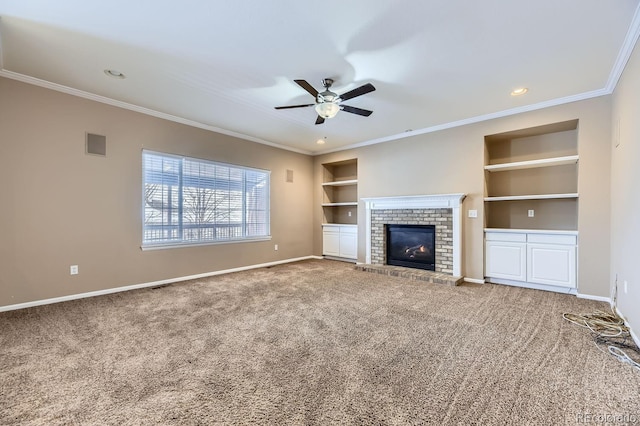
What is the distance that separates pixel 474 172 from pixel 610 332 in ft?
9.24

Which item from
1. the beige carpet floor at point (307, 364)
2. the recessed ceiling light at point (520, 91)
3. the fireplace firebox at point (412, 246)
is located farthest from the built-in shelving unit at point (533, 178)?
the beige carpet floor at point (307, 364)

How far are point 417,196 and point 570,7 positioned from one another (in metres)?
3.34

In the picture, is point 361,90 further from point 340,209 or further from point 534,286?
point 340,209

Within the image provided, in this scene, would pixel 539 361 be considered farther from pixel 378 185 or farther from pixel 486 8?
pixel 378 185

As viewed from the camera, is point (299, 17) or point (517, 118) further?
point (517, 118)

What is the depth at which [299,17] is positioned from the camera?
2.35 meters

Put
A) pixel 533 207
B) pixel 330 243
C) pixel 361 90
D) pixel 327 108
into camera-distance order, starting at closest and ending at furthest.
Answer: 1. pixel 361 90
2. pixel 327 108
3. pixel 533 207
4. pixel 330 243

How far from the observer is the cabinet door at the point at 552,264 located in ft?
13.1

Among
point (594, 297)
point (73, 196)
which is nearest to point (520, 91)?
point (594, 297)

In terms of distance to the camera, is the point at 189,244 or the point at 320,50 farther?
the point at 189,244

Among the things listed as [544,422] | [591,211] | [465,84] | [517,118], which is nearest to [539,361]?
[544,422]

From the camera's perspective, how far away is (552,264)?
412cm

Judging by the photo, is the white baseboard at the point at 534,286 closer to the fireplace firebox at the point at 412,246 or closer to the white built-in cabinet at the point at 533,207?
the white built-in cabinet at the point at 533,207

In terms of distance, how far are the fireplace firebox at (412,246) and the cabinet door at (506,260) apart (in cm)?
90
